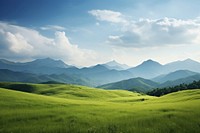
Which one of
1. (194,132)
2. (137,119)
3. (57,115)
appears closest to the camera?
(194,132)

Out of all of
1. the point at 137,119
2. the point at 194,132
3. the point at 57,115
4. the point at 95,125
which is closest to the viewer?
the point at 194,132

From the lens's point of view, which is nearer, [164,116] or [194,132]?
[194,132]

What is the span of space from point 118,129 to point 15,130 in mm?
10206

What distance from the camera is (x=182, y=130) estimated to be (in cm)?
2473

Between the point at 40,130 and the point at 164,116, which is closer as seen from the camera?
the point at 40,130

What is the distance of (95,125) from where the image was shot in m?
26.7

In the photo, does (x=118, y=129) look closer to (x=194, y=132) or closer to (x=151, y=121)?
(x=151, y=121)

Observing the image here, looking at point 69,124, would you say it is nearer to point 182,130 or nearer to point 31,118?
point 31,118

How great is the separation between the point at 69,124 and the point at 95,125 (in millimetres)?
2822

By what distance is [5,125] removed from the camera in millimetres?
26734

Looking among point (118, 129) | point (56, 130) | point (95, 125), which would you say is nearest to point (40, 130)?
point (56, 130)

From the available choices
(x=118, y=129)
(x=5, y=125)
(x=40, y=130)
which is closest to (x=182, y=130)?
(x=118, y=129)

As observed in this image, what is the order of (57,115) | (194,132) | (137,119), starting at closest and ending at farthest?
1. (194,132)
2. (137,119)
3. (57,115)

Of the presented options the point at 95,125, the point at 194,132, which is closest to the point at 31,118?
the point at 95,125
